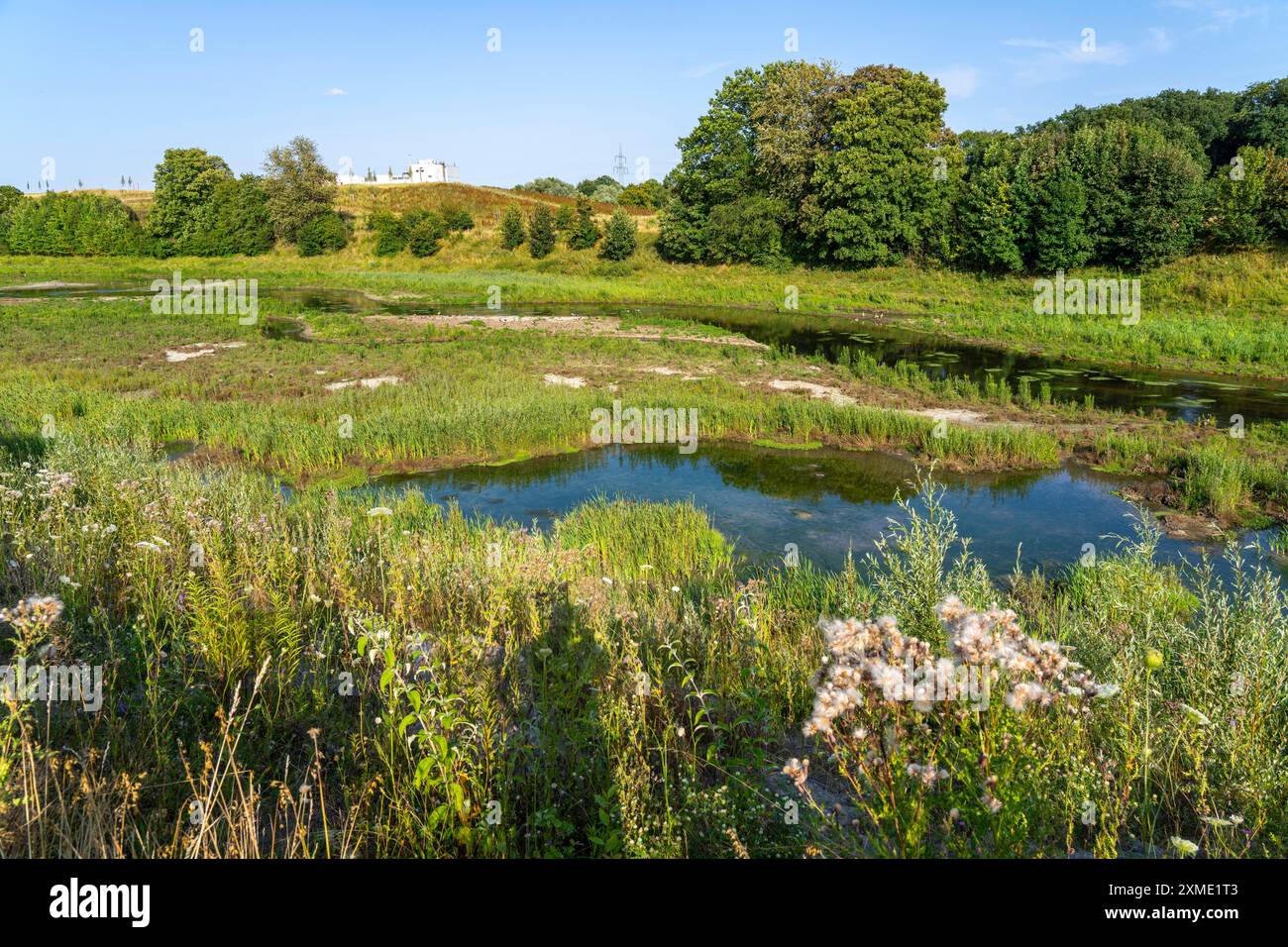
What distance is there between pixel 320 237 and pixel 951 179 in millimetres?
44970

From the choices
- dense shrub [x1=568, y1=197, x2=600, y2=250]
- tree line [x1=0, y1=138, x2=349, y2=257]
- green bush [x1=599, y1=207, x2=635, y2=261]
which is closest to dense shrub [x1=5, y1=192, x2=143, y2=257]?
tree line [x1=0, y1=138, x2=349, y2=257]

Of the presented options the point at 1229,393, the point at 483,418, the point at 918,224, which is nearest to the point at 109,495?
the point at 483,418

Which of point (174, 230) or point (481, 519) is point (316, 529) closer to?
point (481, 519)

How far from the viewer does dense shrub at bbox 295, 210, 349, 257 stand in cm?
5897

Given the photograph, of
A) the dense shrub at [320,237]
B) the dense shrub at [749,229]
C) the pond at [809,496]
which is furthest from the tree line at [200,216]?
the pond at [809,496]

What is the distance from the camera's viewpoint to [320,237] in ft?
194

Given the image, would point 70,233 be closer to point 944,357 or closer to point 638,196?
point 638,196

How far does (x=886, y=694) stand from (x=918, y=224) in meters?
43.5

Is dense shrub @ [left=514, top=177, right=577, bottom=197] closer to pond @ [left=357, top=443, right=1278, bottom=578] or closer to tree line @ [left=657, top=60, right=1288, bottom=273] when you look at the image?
tree line @ [left=657, top=60, right=1288, bottom=273]

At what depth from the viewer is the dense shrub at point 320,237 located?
59.0 metres

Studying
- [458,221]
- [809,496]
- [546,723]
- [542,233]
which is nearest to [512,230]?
[542,233]

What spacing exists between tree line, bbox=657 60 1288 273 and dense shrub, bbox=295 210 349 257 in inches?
1030

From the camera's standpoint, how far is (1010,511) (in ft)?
37.0

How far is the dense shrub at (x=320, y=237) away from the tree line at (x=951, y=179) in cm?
2615
